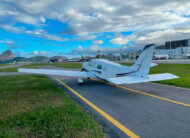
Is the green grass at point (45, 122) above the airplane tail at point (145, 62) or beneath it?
beneath

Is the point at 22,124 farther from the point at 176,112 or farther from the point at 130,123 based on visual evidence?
the point at 176,112

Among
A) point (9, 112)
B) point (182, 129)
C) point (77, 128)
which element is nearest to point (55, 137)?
point (77, 128)

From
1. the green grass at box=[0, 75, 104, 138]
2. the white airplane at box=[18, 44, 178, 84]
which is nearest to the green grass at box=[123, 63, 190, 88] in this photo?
the white airplane at box=[18, 44, 178, 84]

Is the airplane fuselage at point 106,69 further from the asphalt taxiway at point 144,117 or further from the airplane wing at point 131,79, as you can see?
the asphalt taxiway at point 144,117

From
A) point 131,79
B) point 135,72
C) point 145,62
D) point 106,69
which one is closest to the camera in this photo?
point 131,79

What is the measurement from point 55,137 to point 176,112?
15.0 ft

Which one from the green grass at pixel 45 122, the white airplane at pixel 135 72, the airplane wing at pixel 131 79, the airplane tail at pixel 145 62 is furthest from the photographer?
the airplane tail at pixel 145 62

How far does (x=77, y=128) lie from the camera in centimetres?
386

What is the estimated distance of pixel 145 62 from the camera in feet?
27.9

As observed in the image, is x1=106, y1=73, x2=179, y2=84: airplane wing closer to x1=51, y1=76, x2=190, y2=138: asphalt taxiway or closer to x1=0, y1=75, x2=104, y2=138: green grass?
x1=51, y1=76, x2=190, y2=138: asphalt taxiway

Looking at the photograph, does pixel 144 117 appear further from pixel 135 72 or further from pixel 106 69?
pixel 106 69

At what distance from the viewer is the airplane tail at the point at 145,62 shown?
325 inches

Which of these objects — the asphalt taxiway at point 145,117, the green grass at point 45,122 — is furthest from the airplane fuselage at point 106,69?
the green grass at point 45,122

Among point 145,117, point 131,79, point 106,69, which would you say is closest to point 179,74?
point 106,69
